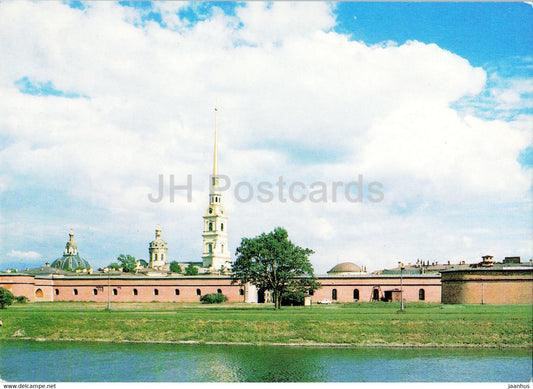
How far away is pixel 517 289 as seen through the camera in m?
52.7

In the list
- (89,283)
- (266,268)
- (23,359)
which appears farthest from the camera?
(89,283)

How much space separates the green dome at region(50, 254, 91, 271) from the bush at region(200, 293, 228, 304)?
58.9 m

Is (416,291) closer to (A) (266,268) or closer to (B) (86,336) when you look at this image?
(A) (266,268)

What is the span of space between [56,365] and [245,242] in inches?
923

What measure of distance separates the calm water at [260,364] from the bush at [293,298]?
2050 cm

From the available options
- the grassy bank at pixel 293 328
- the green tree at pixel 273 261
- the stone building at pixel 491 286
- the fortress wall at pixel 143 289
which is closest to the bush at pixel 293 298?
the green tree at pixel 273 261

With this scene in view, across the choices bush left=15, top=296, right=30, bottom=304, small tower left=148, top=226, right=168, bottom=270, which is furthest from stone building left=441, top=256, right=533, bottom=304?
small tower left=148, top=226, right=168, bottom=270

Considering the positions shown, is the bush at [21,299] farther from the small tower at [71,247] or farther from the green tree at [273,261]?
the small tower at [71,247]

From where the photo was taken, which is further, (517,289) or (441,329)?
(517,289)

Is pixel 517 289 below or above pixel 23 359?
above

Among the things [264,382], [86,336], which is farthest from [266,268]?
[264,382]

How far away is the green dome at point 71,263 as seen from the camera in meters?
116

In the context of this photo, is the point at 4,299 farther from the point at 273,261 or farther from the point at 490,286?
the point at 490,286

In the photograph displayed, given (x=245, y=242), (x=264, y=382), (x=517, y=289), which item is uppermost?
(x=245, y=242)
